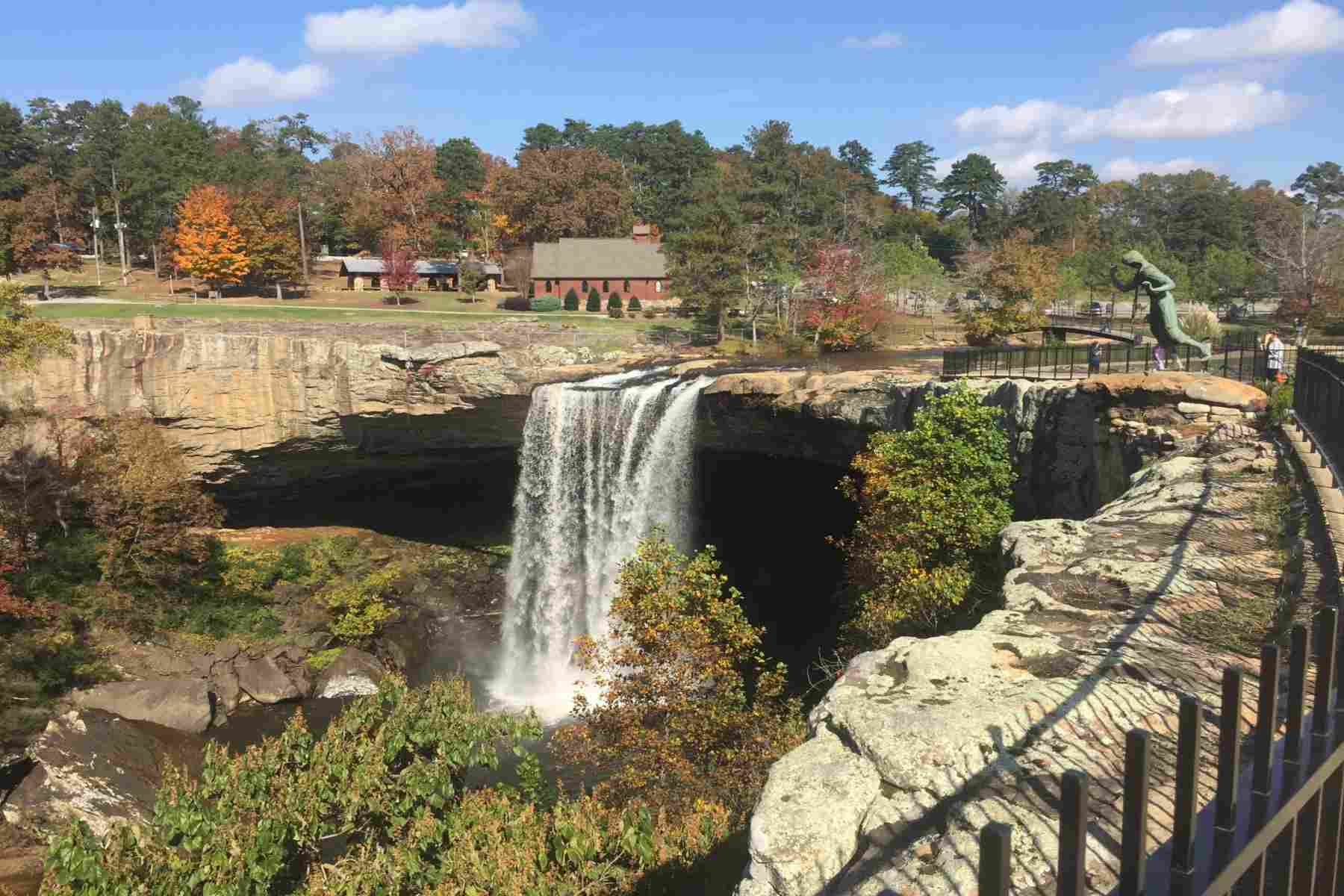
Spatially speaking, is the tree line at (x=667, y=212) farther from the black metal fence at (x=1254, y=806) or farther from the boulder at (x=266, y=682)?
the black metal fence at (x=1254, y=806)

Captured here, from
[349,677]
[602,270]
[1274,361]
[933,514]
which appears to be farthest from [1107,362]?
[602,270]

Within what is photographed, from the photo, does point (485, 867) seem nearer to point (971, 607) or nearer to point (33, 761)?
point (971, 607)

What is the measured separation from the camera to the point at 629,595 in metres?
14.4

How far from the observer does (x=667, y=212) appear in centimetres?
7294

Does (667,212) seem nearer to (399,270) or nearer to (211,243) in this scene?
(399,270)

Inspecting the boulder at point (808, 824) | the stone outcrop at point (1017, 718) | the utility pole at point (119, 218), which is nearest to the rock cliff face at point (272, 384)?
the stone outcrop at point (1017, 718)

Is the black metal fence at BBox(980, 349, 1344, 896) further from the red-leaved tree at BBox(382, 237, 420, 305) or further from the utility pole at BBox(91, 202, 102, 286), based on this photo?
the utility pole at BBox(91, 202, 102, 286)

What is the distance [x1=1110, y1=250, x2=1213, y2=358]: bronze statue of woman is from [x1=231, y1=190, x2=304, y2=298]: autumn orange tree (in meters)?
44.0

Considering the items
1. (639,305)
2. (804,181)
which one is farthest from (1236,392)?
(804,181)

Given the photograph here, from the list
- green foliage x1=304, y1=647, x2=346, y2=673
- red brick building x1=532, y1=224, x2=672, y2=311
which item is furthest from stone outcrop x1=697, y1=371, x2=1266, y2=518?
red brick building x1=532, y1=224, x2=672, y2=311

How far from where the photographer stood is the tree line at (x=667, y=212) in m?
45.3

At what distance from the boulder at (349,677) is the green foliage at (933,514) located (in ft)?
44.3

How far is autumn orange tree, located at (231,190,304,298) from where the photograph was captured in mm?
49656

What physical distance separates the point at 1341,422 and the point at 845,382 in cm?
1423
